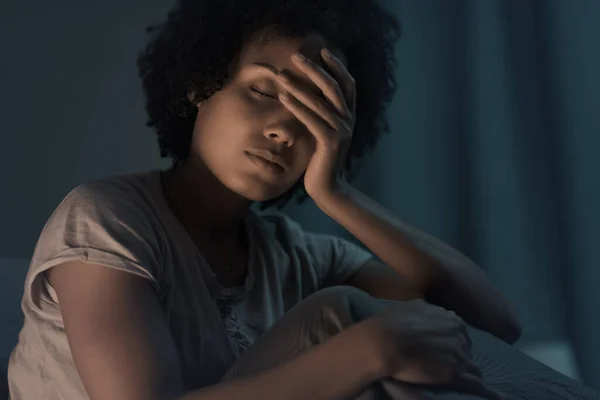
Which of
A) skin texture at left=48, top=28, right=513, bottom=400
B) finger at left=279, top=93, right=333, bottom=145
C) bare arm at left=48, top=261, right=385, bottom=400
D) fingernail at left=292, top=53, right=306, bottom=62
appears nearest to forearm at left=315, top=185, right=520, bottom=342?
skin texture at left=48, top=28, right=513, bottom=400

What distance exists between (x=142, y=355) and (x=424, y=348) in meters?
0.28

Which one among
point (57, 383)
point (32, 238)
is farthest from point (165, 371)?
point (32, 238)

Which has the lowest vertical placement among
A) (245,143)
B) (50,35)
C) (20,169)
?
(20,169)

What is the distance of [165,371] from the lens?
653mm

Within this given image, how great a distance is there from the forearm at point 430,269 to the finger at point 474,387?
Answer: 10.4 inches

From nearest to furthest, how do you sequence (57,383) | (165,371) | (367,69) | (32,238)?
(165,371), (57,383), (367,69), (32,238)

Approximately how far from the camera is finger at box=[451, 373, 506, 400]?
0.64 metres

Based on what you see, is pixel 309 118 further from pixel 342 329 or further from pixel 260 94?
pixel 342 329

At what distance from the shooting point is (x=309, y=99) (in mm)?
833

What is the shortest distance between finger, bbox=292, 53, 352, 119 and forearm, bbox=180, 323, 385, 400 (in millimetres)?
368

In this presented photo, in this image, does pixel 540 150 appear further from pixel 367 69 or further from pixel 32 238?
pixel 32 238

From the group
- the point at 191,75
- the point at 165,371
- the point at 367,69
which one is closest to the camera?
the point at 165,371

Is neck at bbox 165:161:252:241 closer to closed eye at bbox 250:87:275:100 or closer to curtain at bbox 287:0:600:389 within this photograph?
closed eye at bbox 250:87:275:100

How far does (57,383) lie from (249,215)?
1.30 ft
